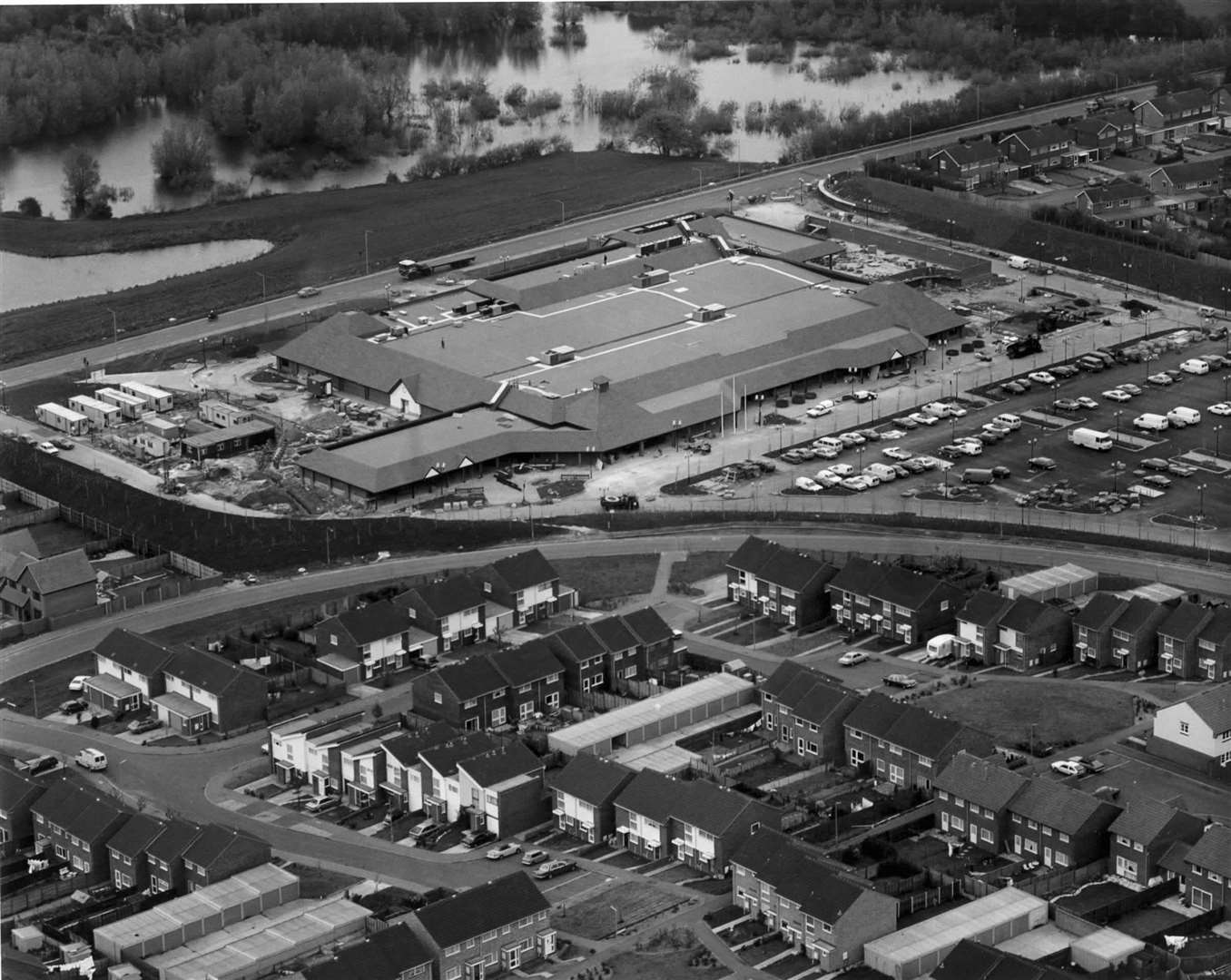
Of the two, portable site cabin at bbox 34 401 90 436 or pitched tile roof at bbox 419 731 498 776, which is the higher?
pitched tile roof at bbox 419 731 498 776

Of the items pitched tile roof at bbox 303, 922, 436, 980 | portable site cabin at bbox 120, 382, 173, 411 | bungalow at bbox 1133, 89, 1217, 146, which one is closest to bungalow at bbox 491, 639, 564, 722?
pitched tile roof at bbox 303, 922, 436, 980

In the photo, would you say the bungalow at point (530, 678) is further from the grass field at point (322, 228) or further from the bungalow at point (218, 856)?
the grass field at point (322, 228)

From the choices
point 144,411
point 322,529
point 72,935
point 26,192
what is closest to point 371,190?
point 26,192

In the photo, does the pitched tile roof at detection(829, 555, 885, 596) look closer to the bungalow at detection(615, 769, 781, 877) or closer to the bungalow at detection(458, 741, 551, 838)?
the bungalow at detection(615, 769, 781, 877)

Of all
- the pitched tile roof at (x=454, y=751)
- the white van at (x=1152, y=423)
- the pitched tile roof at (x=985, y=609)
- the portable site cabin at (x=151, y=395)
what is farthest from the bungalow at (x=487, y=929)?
the portable site cabin at (x=151, y=395)

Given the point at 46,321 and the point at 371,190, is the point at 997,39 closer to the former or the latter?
the point at 371,190

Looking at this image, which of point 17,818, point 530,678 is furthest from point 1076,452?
point 17,818
